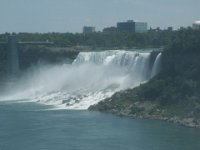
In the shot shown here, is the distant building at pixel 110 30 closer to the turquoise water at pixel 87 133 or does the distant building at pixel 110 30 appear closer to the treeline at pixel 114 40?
the treeline at pixel 114 40

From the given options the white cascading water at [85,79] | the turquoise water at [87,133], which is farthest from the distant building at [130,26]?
the turquoise water at [87,133]

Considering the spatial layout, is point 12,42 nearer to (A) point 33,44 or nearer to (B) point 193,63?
(A) point 33,44

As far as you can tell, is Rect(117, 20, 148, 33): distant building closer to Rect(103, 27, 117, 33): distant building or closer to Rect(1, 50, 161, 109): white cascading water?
Rect(103, 27, 117, 33): distant building

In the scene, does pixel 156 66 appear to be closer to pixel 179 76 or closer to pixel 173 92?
pixel 179 76

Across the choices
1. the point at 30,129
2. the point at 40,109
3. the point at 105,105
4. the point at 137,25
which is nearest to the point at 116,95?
the point at 105,105

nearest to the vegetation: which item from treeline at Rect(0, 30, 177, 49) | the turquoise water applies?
the turquoise water

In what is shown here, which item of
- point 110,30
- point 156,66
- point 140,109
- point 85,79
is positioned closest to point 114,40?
point 85,79

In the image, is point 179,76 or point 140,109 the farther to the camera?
point 179,76
